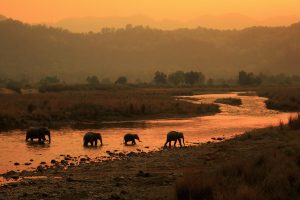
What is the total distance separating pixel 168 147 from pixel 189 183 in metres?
16.3

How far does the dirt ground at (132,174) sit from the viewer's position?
1586 centimetres

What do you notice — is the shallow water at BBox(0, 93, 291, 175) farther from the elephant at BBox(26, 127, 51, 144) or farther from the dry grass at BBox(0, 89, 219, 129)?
the dry grass at BBox(0, 89, 219, 129)

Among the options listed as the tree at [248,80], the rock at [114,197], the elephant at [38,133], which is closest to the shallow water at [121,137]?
the elephant at [38,133]

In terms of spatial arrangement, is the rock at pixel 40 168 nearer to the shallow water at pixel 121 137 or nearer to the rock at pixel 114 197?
the shallow water at pixel 121 137

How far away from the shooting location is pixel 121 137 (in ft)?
119

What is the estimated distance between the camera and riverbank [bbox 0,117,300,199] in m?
14.1

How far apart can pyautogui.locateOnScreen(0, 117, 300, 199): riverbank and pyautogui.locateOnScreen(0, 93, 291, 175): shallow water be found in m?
2.81

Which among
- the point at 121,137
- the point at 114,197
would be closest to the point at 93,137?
the point at 121,137

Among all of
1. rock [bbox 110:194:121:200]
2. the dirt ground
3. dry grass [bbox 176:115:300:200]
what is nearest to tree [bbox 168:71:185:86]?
the dirt ground

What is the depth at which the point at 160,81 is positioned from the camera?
156 meters

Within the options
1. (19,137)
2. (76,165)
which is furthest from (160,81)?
(76,165)

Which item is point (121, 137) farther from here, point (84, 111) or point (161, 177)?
point (161, 177)

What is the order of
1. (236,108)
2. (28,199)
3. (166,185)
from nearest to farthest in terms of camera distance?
(28,199), (166,185), (236,108)

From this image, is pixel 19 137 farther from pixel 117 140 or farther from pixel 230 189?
pixel 230 189
